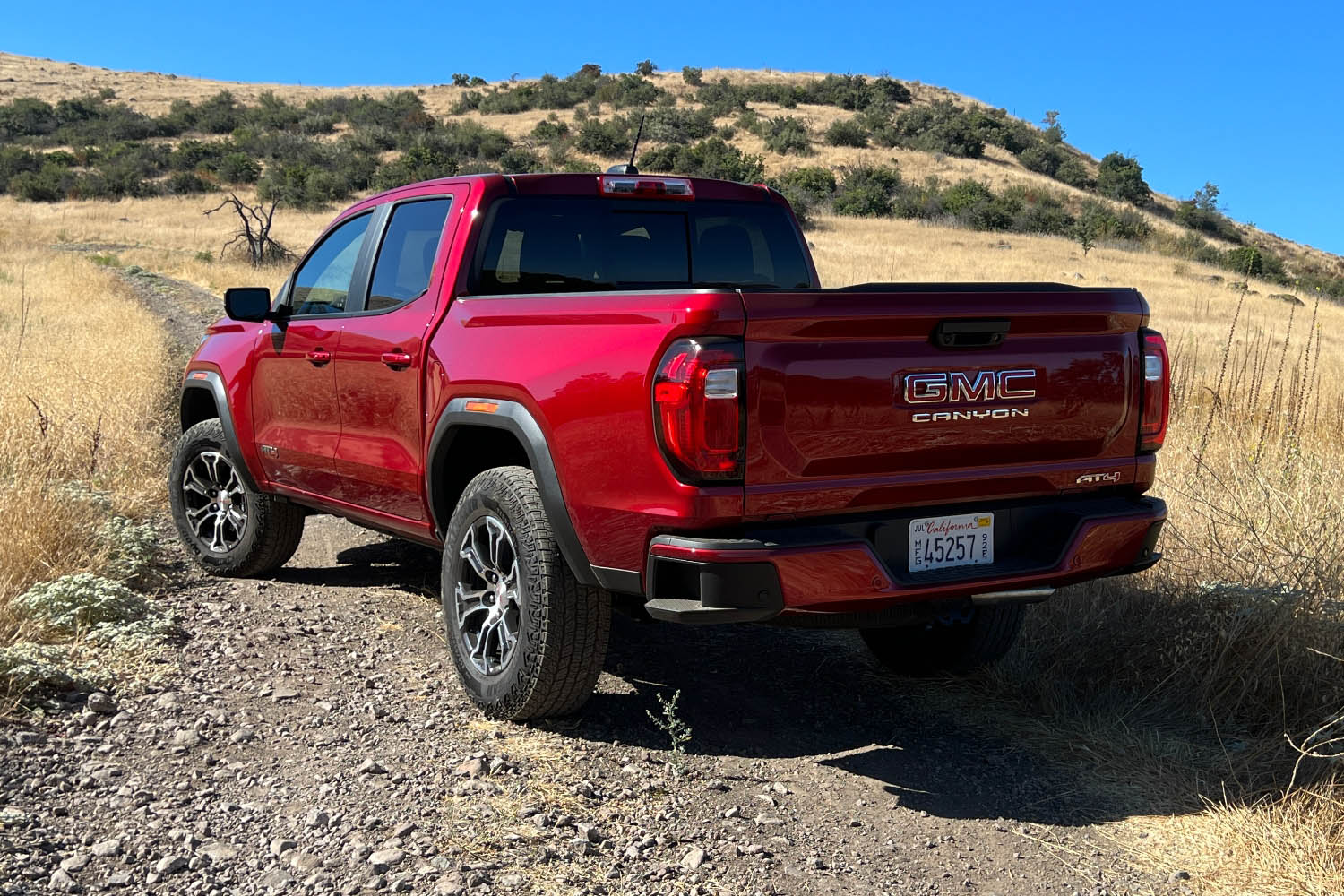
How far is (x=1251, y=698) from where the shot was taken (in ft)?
14.3

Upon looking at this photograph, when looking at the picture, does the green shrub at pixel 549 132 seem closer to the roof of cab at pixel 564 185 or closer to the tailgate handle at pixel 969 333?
the roof of cab at pixel 564 185

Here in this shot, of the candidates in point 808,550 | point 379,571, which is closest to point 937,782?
point 808,550

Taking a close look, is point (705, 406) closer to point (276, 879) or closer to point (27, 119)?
point (276, 879)

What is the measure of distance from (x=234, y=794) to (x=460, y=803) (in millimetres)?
709

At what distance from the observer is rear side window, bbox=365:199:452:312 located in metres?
4.60

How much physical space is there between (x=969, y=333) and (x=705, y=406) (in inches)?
35.8

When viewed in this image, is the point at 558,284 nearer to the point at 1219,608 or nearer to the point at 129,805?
the point at 129,805

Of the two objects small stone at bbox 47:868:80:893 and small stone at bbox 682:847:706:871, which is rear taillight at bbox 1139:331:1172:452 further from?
small stone at bbox 47:868:80:893

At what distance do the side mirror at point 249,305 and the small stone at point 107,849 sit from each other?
286 cm

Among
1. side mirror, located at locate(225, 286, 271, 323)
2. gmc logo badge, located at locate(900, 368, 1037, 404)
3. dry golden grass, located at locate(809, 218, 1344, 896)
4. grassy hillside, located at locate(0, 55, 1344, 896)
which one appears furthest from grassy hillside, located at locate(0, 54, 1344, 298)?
gmc logo badge, located at locate(900, 368, 1037, 404)

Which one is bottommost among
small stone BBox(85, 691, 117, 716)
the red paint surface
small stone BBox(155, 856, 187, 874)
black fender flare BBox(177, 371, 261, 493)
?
small stone BBox(85, 691, 117, 716)

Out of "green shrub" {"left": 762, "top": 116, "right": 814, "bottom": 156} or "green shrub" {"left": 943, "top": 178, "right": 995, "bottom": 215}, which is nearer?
"green shrub" {"left": 943, "top": 178, "right": 995, "bottom": 215}

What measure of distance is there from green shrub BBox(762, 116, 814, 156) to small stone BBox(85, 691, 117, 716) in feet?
176

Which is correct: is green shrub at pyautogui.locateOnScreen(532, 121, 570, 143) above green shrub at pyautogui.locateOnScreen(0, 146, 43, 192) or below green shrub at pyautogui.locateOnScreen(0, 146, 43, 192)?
above
